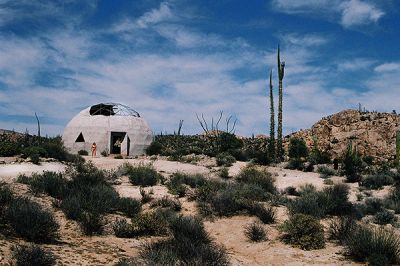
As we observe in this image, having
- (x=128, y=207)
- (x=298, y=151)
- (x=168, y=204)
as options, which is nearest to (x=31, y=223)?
(x=128, y=207)

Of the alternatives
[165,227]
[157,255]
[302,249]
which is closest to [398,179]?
[302,249]

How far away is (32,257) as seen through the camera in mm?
6137

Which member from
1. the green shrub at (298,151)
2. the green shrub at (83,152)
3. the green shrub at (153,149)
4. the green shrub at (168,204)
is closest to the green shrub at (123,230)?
the green shrub at (168,204)

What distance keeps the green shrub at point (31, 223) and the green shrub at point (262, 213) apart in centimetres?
567

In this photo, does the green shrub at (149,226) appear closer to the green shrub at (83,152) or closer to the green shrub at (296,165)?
the green shrub at (296,165)

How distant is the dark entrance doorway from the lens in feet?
113

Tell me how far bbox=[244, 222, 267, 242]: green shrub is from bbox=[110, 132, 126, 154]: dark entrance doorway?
25453 millimetres

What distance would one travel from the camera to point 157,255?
280 inches

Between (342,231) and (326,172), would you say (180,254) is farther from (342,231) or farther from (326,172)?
(326,172)

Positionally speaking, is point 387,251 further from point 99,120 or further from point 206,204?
point 99,120

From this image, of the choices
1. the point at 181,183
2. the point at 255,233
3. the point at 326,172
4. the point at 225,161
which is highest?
the point at 225,161

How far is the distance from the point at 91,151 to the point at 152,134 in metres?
6.09

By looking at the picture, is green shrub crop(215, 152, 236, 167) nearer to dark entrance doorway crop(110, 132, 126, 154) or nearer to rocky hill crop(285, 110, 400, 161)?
dark entrance doorway crop(110, 132, 126, 154)

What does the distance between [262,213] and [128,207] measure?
3.94 m
